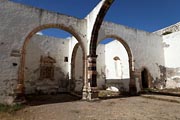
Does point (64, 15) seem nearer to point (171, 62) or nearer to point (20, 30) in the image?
point (20, 30)

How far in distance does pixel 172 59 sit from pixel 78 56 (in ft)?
23.2

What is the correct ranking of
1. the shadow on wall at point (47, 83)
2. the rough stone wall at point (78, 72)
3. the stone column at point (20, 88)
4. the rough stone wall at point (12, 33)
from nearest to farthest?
the rough stone wall at point (12, 33) < the stone column at point (20, 88) < the shadow on wall at point (47, 83) < the rough stone wall at point (78, 72)

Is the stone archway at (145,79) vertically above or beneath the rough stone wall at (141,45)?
beneath

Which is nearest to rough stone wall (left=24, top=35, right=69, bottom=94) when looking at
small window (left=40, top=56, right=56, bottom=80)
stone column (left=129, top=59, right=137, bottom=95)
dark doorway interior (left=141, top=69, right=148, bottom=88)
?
small window (left=40, top=56, right=56, bottom=80)

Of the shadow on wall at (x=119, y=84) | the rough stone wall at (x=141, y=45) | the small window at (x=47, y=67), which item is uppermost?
the rough stone wall at (x=141, y=45)

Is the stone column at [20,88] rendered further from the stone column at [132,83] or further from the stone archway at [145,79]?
the stone archway at [145,79]

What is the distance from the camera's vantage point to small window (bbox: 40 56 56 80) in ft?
31.4

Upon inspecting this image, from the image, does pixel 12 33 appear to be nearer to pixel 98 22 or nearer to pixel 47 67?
pixel 98 22

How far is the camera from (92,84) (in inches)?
269

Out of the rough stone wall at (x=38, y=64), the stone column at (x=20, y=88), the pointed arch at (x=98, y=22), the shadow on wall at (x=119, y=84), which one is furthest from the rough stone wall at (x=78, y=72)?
the stone column at (x=20, y=88)

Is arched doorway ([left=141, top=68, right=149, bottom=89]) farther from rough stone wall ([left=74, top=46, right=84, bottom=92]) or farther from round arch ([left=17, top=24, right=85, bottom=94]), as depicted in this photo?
round arch ([left=17, top=24, right=85, bottom=94])

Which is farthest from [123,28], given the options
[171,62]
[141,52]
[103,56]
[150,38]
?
[171,62]

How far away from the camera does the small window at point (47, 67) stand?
957 centimetres

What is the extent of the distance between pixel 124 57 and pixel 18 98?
7634 mm
